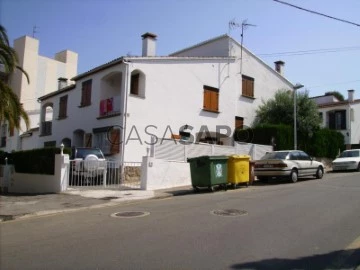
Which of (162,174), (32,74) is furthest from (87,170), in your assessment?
(32,74)

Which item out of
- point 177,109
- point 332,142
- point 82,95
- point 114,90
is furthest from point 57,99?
point 332,142

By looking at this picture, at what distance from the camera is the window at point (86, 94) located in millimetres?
23625

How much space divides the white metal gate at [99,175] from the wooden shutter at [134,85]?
16.6 ft

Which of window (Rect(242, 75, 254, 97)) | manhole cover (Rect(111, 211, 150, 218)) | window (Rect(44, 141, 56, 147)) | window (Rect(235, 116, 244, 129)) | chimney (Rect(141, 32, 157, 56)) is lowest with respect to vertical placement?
manhole cover (Rect(111, 211, 150, 218))

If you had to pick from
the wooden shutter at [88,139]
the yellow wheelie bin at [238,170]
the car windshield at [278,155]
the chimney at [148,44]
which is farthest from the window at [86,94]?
the car windshield at [278,155]

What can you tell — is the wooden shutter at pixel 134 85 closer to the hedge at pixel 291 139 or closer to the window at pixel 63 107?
the window at pixel 63 107

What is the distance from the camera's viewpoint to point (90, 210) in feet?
37.0

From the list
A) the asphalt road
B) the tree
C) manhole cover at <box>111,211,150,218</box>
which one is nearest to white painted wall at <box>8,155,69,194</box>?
the asphalt road

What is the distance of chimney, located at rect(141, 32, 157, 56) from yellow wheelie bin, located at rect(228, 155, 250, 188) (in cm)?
1039

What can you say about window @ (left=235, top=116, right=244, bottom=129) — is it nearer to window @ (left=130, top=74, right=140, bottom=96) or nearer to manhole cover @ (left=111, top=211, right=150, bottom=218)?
window @ (left=130, top=74, right=140, bottom=96)

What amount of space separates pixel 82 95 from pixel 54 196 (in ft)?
36.0

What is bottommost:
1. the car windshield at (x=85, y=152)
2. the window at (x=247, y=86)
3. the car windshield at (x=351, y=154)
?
the car windshield at (x=85, y=152)

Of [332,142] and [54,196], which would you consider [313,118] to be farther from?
[54,196]

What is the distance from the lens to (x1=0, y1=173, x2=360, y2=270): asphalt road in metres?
5.57
